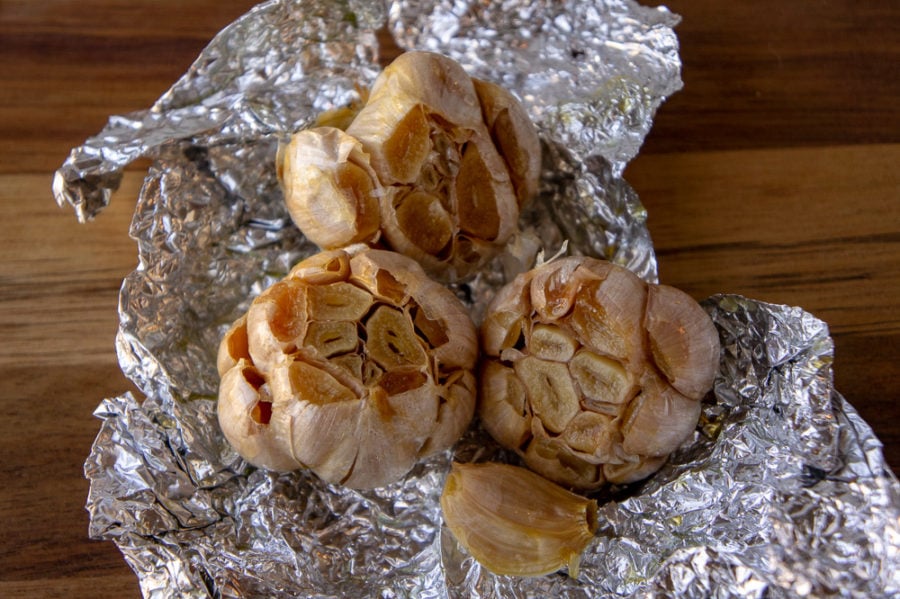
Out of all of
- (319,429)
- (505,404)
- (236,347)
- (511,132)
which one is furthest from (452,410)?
(511,132)

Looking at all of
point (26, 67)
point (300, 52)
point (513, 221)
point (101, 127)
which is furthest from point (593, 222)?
point (26, 67)

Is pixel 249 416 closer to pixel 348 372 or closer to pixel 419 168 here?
pixel 348 372

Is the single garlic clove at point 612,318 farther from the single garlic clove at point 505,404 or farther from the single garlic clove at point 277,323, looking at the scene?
the single garlic clove at point 277,323

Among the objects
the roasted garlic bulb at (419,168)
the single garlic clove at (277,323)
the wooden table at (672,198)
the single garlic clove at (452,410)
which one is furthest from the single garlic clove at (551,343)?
the wooden table at (672,198)

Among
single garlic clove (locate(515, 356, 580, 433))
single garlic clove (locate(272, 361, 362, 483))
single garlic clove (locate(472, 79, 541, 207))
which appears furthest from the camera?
single garlic clove (locate(472, 79, 541, 207))

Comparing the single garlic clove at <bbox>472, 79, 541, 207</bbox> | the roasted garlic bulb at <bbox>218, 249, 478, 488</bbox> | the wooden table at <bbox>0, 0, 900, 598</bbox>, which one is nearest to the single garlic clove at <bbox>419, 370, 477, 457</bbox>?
the roasted garlic bulb at <bbox>218, 249, 478, 488</bbox>

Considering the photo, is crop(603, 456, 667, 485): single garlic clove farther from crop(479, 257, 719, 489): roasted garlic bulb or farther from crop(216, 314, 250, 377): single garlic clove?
crop(216, 314, 250, 377): single garlic clove

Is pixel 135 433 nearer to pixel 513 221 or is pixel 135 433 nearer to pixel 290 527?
pixel 290 527

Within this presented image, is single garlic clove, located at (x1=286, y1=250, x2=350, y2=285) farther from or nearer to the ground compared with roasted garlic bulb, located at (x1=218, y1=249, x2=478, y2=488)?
farther from the ground
